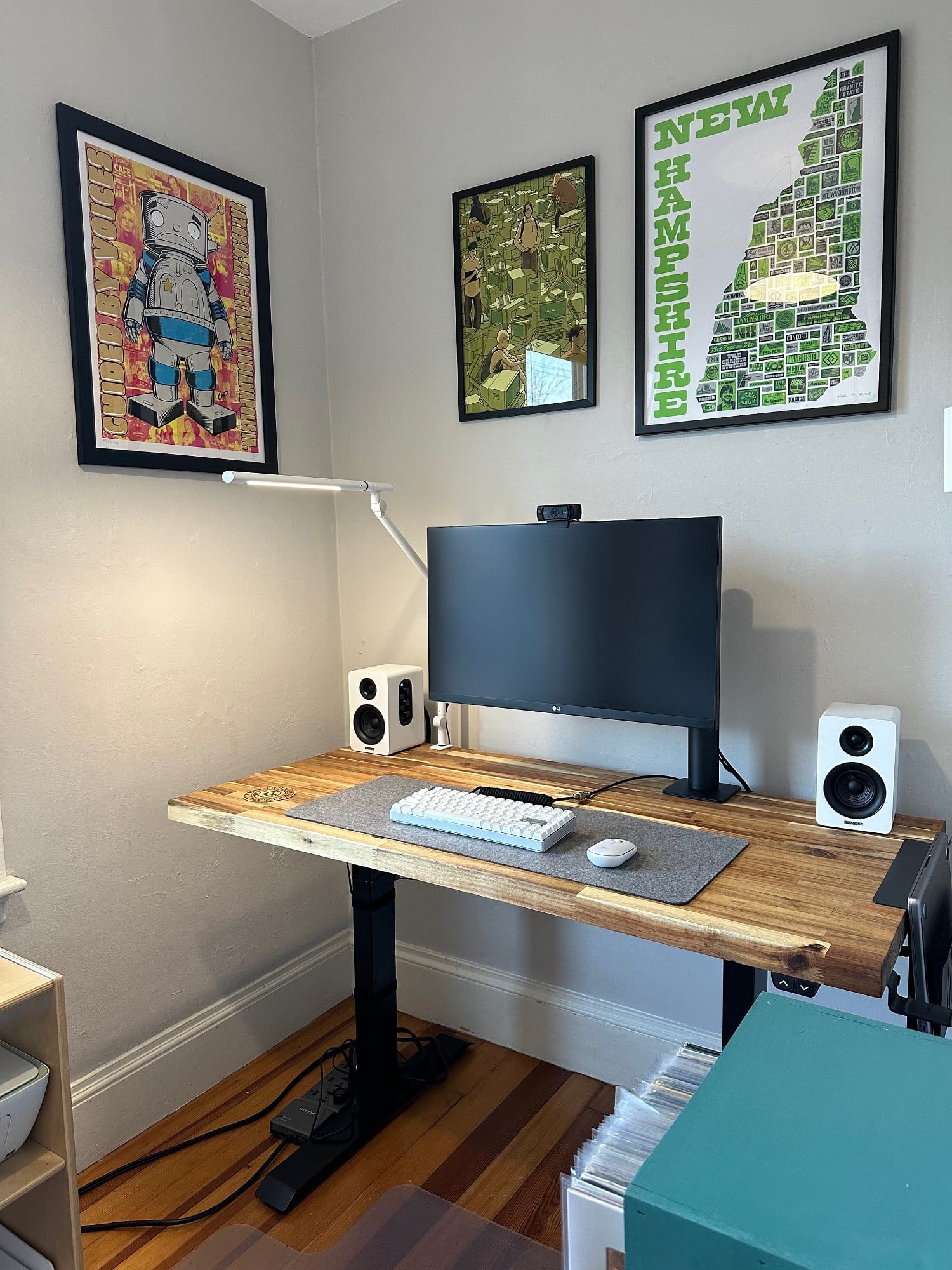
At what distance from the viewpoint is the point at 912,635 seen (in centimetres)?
161

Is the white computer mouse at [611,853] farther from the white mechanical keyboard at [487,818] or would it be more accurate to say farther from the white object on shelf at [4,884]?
the white object on shelf at [4,884]

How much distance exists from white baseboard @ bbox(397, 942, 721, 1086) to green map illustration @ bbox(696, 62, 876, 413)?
4.48 ft

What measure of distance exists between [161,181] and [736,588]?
150 centimetres

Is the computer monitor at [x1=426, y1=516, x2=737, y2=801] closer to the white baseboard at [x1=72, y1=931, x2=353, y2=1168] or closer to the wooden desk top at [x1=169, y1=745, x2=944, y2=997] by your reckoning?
the wooden desk top at [x1=169, y1=745, x2=944, y2=997]

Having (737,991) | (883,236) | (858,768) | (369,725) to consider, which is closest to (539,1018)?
(369,725)

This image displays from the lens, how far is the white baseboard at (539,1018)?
6.47 ft

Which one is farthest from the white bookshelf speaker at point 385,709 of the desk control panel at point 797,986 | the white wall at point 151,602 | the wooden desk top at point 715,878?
the desk control panel at point 797,986

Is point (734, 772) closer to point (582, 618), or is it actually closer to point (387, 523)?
point (582, 618)

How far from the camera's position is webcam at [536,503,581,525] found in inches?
66.8

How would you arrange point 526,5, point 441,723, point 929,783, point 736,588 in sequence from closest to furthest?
1. point 929,783
2. point 736,588
3. point 526,5
4. point 441,723

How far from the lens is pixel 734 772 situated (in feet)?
5.76

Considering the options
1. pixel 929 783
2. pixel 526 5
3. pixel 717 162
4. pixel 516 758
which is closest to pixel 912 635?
pixel 929 783

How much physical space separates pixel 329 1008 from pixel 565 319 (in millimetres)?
1876

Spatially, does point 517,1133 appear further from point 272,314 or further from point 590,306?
point 272,314
